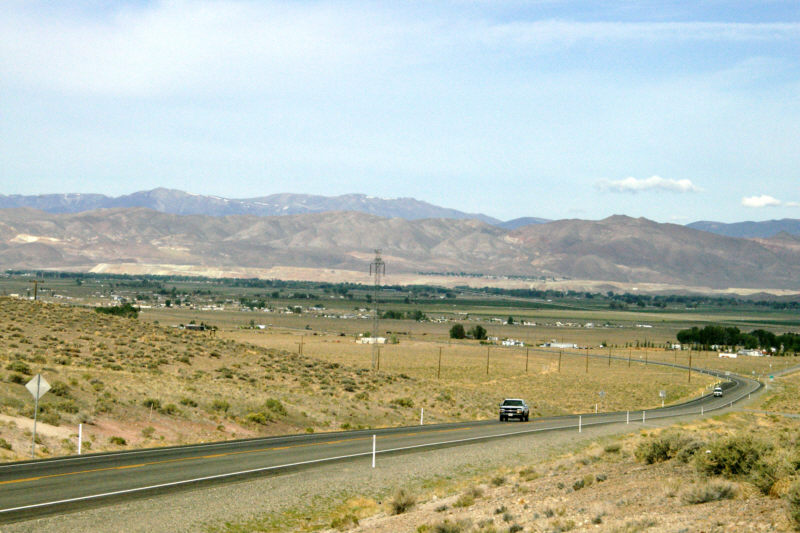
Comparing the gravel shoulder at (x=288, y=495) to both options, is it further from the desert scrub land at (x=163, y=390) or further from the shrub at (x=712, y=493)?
the desert scrub land at (x=163, y=390)

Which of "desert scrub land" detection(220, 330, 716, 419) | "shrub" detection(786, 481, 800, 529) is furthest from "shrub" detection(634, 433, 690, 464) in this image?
"desert scrub land" detection(220, 330, 716, 419)

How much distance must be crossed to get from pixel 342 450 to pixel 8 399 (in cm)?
1320

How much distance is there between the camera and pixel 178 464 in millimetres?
25734

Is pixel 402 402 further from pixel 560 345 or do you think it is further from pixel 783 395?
pixel 560 345

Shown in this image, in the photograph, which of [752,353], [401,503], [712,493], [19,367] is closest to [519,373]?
[19,367]

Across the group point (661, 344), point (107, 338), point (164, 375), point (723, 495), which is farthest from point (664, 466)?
point (661, 344)

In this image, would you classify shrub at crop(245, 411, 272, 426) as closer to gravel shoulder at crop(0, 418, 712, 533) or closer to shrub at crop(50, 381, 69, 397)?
shrub at crop(50, 381, 69, 397)

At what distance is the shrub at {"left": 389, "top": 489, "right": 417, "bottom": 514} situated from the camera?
1889cm

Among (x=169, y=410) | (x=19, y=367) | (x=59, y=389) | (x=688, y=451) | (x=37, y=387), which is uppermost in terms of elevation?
(x=688, y=451)

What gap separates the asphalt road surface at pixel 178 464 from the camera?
64.5ft

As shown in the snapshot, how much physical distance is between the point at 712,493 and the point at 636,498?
1.65m

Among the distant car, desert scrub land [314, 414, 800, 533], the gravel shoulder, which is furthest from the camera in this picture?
the distant car

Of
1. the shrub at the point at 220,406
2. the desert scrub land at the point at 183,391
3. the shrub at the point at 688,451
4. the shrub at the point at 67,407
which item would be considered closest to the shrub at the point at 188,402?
the desert scrub land at the point at 183,391

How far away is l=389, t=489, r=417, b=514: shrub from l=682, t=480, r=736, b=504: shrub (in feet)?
21.3
